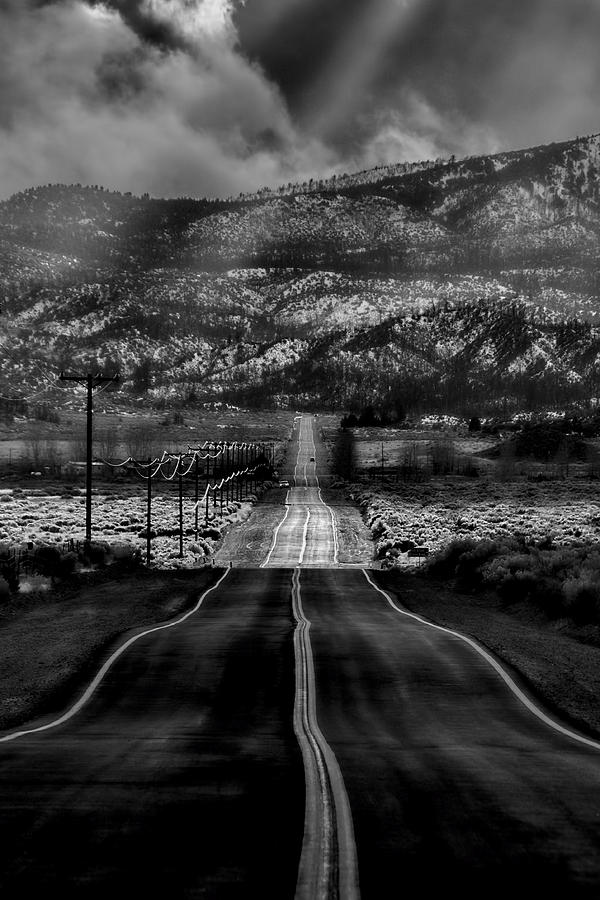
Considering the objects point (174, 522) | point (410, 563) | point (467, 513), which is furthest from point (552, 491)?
point (410, 563)

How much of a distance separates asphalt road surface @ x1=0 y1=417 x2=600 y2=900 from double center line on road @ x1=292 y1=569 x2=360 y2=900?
2cm

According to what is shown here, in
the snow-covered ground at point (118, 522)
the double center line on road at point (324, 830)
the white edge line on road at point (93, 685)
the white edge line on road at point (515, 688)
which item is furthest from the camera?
the snow-covered ground at point (118, 522)

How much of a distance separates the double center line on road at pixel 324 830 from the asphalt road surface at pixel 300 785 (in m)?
0.02

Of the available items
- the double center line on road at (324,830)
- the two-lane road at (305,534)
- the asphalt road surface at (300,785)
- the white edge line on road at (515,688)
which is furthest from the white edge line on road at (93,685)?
the two-lane road at (305,534)

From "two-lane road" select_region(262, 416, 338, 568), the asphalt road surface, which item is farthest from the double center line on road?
"two-lane road" select_region(262, 416, 338, 568)

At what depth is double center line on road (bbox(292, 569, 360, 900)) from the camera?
581 cm

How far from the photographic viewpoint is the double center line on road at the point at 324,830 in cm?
581

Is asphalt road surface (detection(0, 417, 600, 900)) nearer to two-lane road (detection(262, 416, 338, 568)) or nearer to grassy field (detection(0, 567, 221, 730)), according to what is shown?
grassy field (detection(0, 567, 221, 730))

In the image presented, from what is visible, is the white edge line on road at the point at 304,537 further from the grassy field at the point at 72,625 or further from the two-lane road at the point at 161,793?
the two-lane road at the point at 161,793

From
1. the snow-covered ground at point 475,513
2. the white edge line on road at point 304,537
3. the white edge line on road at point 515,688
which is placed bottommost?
the white edge line on road at point 304,537

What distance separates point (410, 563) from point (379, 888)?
42.2 metres

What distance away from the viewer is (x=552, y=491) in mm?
104562

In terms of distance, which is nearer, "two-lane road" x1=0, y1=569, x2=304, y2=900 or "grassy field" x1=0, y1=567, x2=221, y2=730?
"two-lane road" x1=0, y1=569, x2=304, y2=900

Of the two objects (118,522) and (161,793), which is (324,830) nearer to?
(161,793)
